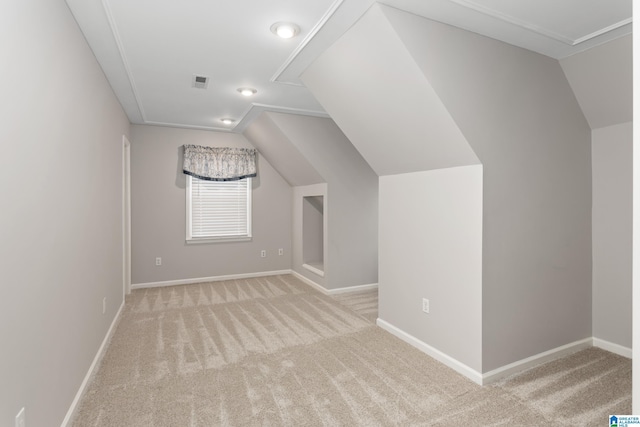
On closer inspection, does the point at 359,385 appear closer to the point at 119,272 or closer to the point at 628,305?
the point at 628,305

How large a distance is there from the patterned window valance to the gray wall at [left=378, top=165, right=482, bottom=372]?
2868mm

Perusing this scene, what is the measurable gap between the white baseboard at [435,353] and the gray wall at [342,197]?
1413 millimetres

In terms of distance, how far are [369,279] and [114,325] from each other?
3210 mm

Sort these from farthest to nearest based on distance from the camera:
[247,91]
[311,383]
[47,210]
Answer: [247,91], [311,383], [47,210]

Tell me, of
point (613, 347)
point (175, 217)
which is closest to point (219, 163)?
point (175, 217)

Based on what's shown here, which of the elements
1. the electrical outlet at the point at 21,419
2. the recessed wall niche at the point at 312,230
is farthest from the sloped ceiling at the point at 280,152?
the electrical outlet at the point at 21,419

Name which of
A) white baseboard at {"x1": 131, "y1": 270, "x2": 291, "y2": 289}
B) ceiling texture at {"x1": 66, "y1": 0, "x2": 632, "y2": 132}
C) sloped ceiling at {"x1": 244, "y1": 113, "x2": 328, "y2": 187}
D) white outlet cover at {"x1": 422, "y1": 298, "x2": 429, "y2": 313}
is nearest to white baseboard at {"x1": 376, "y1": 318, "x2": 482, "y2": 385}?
white outlet cover at {"x1": 422, "y1": 298, "x2": 429, "y2": 313}

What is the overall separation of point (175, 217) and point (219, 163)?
1.07m

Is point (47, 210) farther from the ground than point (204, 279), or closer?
farther from the ground

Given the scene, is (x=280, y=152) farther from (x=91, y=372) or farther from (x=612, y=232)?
(x=612, y=232)

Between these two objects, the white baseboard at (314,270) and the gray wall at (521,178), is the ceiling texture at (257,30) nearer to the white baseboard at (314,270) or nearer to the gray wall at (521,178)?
the gray wall at (521,178)

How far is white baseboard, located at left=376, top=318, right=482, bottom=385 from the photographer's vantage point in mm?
2449

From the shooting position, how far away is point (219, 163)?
17.8ft

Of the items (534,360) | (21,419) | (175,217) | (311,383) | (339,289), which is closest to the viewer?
(21,419)
